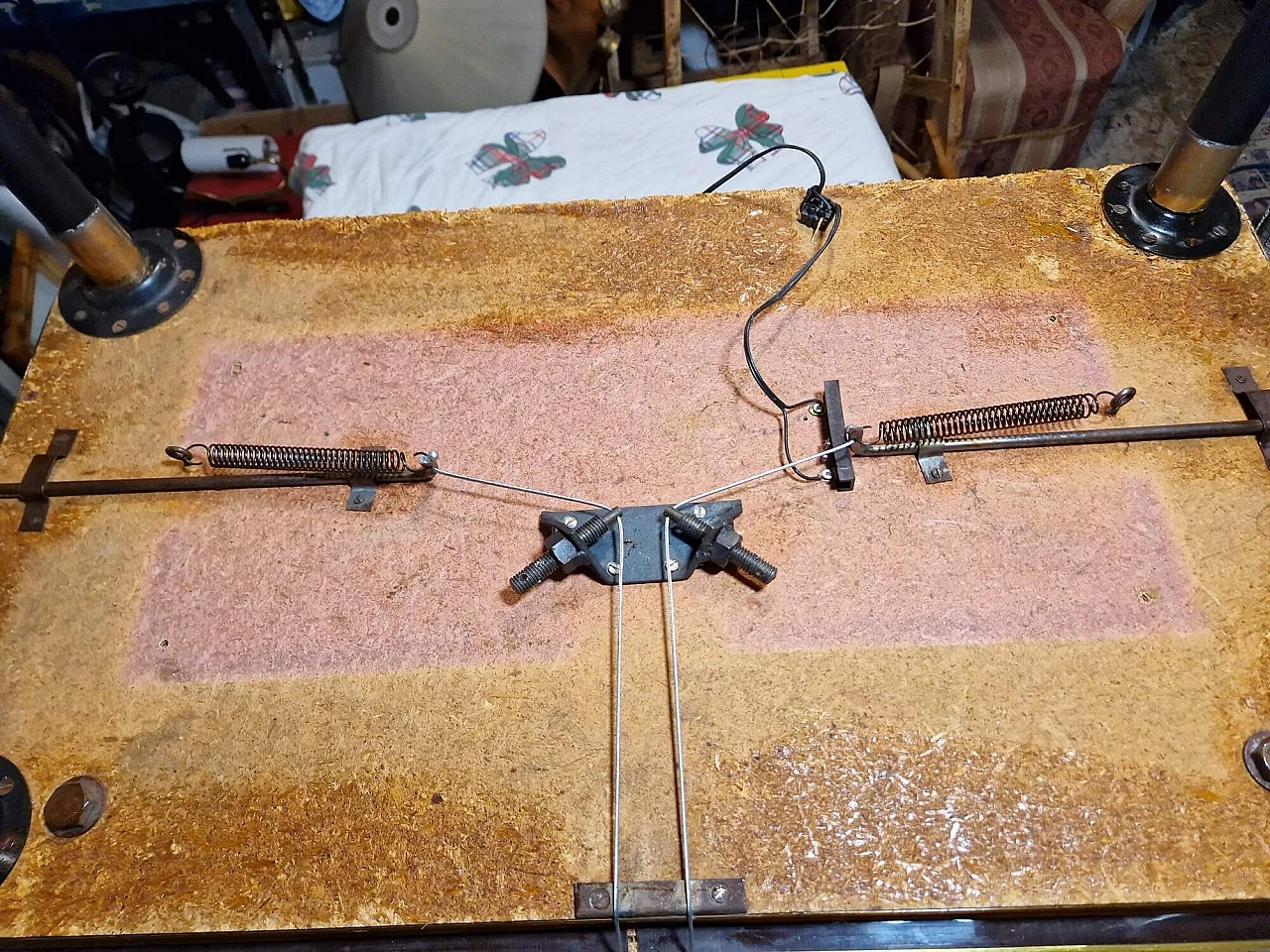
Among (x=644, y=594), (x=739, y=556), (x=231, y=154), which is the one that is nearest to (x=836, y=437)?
(x=739, y=556)

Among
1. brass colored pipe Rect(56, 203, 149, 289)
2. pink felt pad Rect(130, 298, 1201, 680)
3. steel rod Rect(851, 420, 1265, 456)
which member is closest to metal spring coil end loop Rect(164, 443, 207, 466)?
pink felt pad Rect(130, 298, 1201, 680)

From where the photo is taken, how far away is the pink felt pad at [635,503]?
3.34 feet

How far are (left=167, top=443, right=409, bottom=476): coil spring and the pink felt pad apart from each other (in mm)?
45

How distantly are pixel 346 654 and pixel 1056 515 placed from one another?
2.93ft

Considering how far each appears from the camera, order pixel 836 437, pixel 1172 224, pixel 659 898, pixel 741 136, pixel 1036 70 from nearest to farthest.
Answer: pixel 659 898, pixel 836 437, pixel 1172 224, pixel 741 136, pixel 1036 70

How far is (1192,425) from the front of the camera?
107 cm

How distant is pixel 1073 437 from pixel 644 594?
22.9 inches

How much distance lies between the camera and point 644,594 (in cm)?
105

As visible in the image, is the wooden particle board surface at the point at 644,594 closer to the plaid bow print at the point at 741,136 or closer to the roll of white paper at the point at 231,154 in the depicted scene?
the plaid bow print at the point at 741,136

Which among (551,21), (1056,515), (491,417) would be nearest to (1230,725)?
(1056,515)

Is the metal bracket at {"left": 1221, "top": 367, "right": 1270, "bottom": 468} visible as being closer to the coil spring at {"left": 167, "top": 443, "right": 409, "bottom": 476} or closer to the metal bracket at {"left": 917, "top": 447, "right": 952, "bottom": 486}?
the metal bracket at {"left": 917, "top": 447, "right": 952, "bottom": 486}

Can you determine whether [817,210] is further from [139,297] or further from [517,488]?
[139,297]

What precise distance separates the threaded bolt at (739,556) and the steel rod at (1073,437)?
217 millimetres

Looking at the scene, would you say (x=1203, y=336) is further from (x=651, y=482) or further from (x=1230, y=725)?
(x=651, y=482)
